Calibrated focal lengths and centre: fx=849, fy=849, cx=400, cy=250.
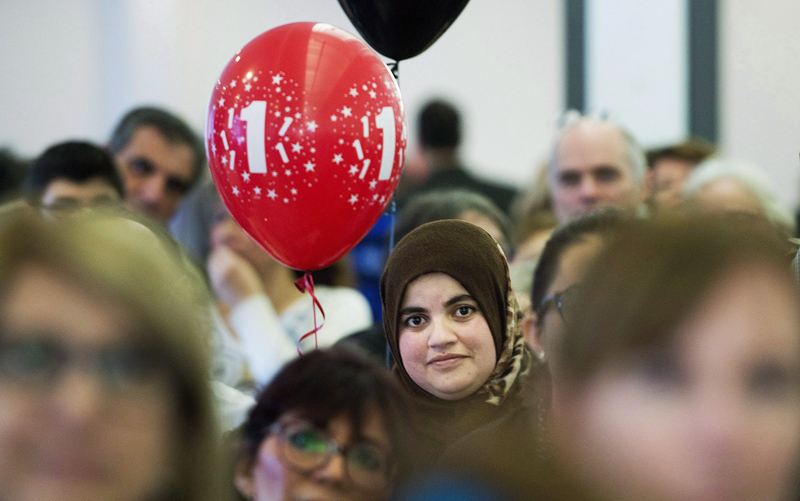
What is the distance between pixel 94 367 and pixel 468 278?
48.8 inches

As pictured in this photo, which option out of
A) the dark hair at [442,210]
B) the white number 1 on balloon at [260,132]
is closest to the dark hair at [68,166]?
the dark hair at [442,210]

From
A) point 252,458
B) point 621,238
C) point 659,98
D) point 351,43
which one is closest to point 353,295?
point 351,43

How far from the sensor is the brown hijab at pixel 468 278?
1.70m

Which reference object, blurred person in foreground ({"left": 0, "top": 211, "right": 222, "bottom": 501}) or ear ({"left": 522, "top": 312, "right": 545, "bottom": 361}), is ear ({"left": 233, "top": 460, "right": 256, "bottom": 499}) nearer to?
blurred person in foreground ({"left": 0, "top": 211, "right": 222, "bottom": 501})

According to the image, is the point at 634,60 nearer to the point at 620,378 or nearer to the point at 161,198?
the point at 161,198

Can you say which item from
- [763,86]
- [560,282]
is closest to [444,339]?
[560,282]

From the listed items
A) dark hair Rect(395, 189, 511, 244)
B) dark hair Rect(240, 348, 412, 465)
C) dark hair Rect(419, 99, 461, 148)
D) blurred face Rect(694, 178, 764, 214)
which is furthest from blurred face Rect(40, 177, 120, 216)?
dark hair Rect(419, 99, 461, 148)

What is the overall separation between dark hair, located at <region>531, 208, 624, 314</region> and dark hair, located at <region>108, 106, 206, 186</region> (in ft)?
5.46

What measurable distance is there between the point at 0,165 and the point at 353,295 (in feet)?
5.47

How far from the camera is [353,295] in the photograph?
2.61 meters

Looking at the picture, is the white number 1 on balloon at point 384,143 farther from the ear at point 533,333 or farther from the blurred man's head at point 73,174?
the blurred man's head at point 73,174

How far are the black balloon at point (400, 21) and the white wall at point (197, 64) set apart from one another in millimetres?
3139

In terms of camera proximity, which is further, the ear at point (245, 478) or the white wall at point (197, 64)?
the white wall at point (197, 64)

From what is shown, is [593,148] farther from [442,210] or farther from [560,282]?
[560,282]
